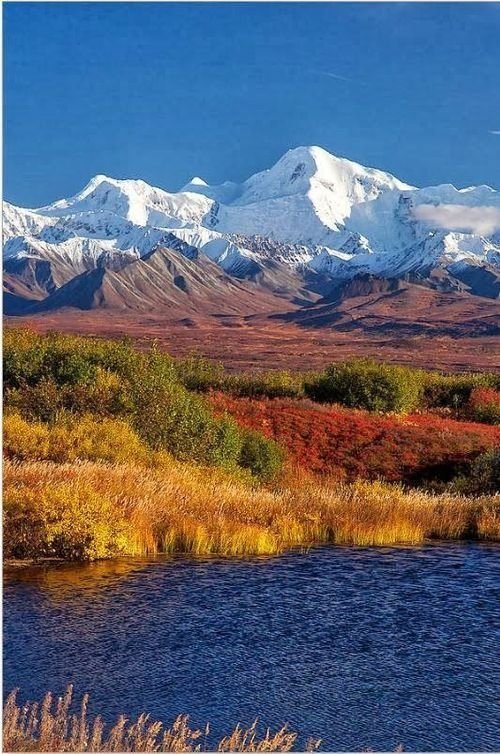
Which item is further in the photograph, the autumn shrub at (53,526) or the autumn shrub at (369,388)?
the autumn shrub at (369,388)

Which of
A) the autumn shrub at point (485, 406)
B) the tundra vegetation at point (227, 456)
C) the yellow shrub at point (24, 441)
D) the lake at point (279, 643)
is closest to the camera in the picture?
the lake at point (279, 643)

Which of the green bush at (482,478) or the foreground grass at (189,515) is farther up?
the foreground grass at (189,515)

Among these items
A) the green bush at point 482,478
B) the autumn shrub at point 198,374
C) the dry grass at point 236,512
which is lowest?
the green bush at point 482,478

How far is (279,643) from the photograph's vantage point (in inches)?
557

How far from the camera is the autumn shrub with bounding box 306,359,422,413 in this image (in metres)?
50.4

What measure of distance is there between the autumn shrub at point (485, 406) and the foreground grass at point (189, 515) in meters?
25.3

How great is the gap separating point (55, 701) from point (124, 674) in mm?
1286

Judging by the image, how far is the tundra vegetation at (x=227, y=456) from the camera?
19719 mm

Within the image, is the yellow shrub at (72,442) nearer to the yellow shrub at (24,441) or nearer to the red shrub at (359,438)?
the yellow shrub at (24,441)

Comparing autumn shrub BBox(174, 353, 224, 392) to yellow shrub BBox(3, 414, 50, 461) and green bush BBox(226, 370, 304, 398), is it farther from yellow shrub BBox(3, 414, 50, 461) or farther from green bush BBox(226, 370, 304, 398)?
yellow shrub BBox(3, 414, 50, 461)

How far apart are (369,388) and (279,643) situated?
37.2 metres

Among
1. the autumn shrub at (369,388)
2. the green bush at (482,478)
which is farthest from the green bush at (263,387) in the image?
the green bush at (482,478)

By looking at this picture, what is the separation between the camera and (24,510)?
18453 millimetres

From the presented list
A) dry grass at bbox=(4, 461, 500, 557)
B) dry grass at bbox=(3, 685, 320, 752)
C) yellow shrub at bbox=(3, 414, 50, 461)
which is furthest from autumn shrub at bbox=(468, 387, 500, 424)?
dry grass at bbox=(3, 685, 320, 752)
